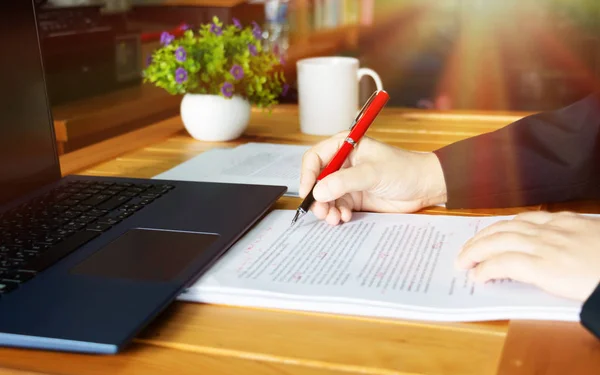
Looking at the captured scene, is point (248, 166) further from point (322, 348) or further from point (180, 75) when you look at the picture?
point (322, 348)

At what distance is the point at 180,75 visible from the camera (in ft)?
3.61

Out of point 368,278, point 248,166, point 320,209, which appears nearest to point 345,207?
point 320,209

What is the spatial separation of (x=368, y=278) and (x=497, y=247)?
11 cm

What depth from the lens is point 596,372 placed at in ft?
1.32

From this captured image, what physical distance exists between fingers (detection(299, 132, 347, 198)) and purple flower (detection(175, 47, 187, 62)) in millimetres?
418

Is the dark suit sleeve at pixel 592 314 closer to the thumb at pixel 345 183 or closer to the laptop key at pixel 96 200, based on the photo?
the thumb at pixel 345 183

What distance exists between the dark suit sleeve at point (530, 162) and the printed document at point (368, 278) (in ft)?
0.30

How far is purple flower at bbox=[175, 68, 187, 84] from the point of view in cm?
110

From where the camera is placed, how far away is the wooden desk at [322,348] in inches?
16.3

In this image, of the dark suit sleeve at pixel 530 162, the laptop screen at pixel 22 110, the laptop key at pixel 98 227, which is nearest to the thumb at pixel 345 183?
the dark suit sleeve at pixel 530 162

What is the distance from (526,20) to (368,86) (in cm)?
107

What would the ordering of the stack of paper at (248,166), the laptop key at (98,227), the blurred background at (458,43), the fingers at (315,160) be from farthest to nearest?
the blurred background at (458,43) < the stack of paper at (248,166) < the fingers at (315,160) < the laptop key at (98,227)

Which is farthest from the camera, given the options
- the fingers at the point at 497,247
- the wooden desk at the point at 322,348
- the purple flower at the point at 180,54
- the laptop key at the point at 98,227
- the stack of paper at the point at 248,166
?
the purple flower at the point at 180,54

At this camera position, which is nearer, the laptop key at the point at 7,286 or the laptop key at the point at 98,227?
the laptop key at the point at 7,286
